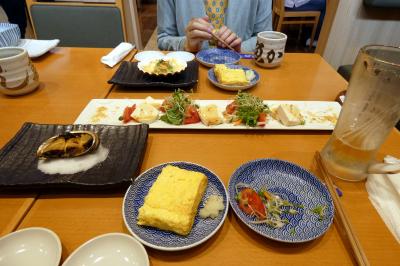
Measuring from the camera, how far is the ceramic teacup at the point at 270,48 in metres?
1.44

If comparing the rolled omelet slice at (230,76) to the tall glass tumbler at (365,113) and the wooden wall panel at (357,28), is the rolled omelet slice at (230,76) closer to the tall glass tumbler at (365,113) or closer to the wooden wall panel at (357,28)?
the tall glass tumbler at (365,113)

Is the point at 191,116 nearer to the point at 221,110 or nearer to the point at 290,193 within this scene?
the point at 221,110

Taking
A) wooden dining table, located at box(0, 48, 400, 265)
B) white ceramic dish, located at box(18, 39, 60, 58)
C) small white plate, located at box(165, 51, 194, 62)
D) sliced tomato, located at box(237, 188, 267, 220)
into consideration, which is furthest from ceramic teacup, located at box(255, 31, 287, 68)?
white ceramic dish, located at box(18, 39, 60, 58)

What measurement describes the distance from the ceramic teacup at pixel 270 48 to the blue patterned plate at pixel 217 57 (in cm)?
15

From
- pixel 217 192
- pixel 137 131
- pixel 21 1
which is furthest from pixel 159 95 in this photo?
pixel 21 1

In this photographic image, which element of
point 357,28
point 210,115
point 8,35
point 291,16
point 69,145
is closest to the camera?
point 69,145

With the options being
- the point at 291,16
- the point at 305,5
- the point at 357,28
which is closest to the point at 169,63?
the point at 357,28

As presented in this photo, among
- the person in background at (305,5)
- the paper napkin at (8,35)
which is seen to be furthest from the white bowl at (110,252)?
the person in background at (305,5)

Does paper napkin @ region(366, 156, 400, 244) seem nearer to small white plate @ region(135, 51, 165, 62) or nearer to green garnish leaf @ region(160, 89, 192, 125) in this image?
green garnish leaf @ region(160, 89, 192, 125)

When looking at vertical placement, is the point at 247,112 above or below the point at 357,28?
above

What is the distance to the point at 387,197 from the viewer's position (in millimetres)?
738

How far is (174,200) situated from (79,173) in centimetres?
34

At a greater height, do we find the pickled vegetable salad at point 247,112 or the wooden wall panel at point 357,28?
the pickled vegetable salad at point 247,112

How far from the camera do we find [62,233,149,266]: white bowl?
1.83 feet
